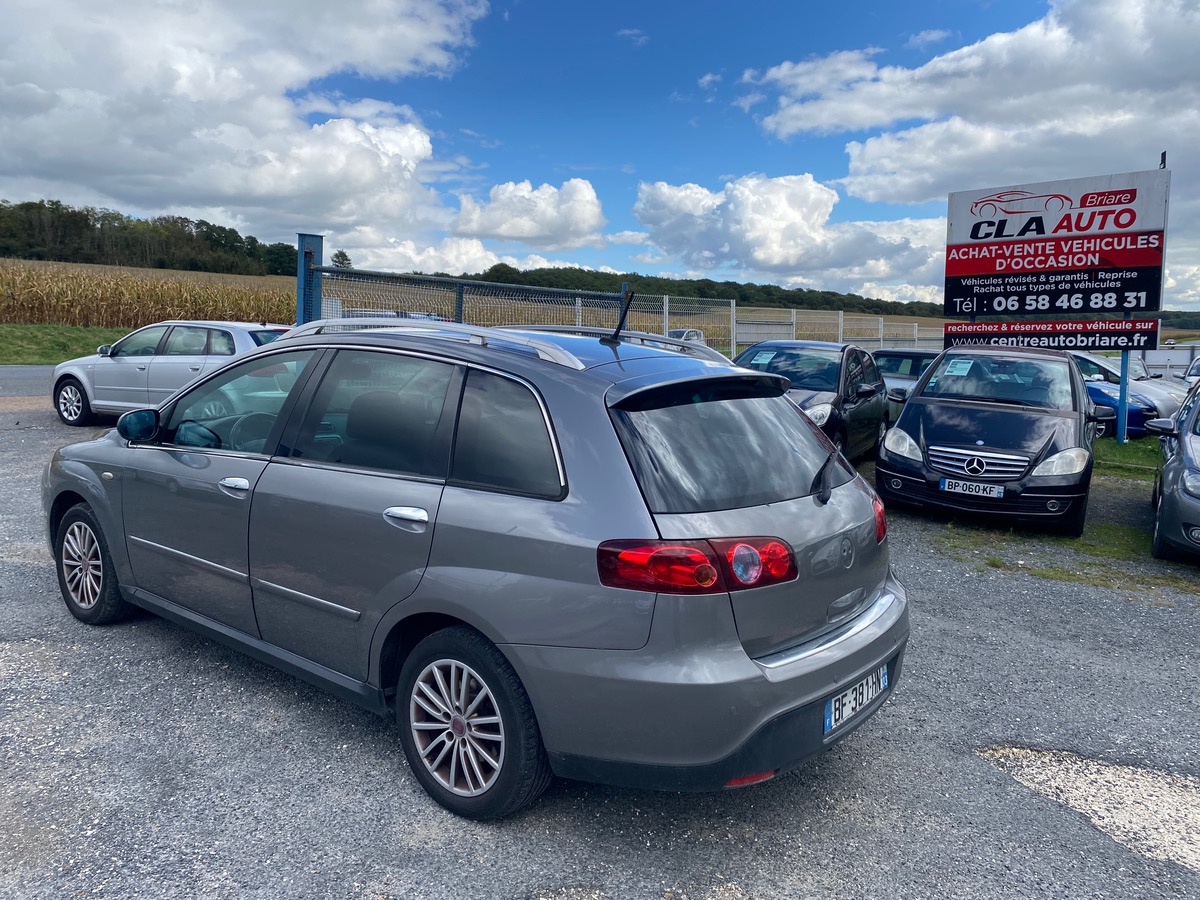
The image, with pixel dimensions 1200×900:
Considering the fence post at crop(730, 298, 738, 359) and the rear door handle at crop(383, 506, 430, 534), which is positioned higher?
the fence post at crop(730, 298, 738, 359)

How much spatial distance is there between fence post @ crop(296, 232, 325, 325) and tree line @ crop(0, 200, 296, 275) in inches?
1627

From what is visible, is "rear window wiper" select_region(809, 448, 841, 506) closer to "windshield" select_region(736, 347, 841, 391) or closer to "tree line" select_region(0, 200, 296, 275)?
"windshield" select_region(736, 347, 841, 391)

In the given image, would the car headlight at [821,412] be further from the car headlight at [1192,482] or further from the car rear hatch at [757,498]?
the car rear hatch at [757,498]

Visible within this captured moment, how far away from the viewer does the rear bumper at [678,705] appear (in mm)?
2646

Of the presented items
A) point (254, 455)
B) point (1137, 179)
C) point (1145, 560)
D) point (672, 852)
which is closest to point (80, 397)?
point (254, 455)

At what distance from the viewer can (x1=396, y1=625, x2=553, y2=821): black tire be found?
114 inches

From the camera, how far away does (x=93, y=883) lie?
2.69 meters

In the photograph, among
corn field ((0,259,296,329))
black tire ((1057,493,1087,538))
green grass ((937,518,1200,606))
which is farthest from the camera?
corn field ((0,259,296,329))

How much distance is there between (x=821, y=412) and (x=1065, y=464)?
273 cm

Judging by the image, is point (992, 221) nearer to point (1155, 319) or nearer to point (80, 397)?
point (1155, 319)

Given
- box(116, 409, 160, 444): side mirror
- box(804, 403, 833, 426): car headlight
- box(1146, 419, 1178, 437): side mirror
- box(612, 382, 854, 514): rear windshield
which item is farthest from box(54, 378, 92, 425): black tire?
box(1146, 419, 1178, 437): side mirror

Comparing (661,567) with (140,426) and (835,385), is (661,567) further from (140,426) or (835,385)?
(835,385)

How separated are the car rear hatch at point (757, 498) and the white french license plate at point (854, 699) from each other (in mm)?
232

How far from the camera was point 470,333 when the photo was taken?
3.57 meters
